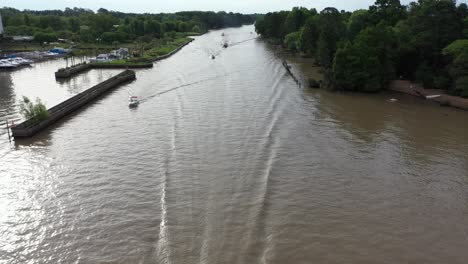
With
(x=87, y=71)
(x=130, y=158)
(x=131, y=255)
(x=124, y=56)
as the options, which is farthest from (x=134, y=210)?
(x=124, y=56)

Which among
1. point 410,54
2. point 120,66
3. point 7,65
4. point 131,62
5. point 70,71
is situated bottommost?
point 70,71

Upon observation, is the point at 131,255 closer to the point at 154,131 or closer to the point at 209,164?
the point at 209,164

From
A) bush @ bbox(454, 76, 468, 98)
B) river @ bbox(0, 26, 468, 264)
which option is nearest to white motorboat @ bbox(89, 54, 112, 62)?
river @ bbox(0, 26, 468, 264)

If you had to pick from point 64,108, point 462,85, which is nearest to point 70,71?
point 64,108

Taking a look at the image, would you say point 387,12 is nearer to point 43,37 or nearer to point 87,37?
point 87,37

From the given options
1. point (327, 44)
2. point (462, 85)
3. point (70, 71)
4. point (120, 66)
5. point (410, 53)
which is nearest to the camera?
point (462, 85)

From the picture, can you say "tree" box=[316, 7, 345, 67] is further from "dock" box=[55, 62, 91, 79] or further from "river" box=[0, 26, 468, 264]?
"dock" box=[55, 62, 91, 79]

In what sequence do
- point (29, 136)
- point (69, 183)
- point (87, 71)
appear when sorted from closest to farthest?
1. point (69, 183)
2. point (29, 136)
3. point (87, 71)
